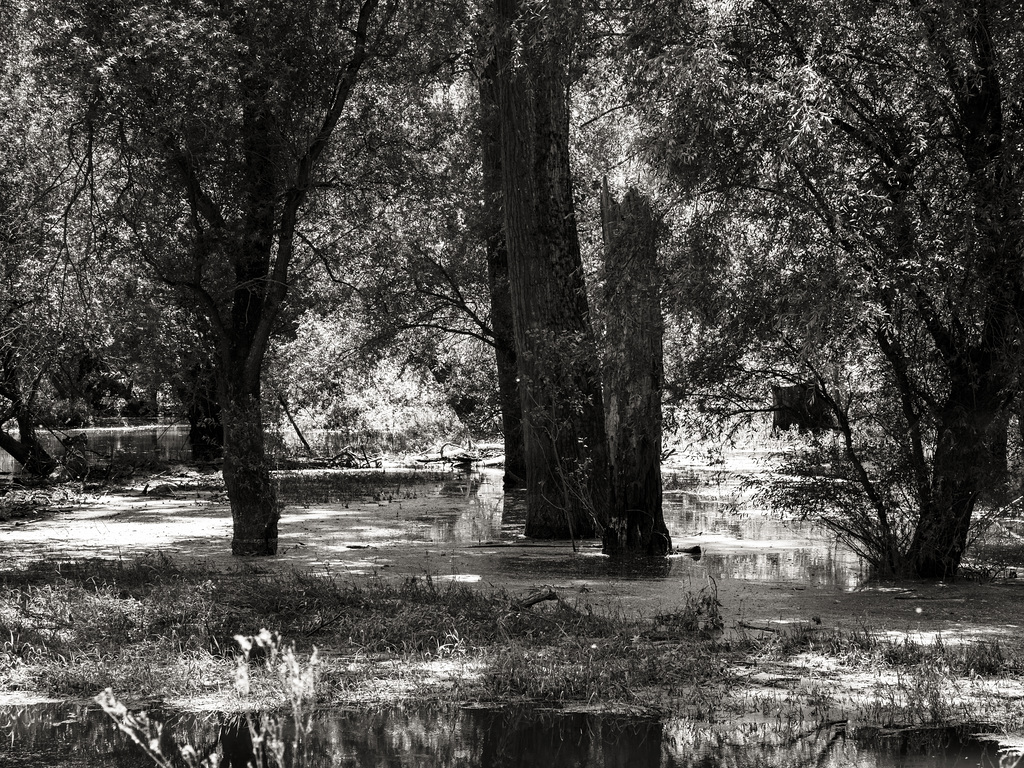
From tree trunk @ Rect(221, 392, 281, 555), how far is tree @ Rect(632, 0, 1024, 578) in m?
4.52

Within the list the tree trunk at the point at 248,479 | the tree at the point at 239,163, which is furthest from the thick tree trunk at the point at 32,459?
the tree trunk at the point at 248,479

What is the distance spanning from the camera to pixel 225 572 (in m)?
10.3

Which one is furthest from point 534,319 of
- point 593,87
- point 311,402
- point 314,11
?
point 311,402

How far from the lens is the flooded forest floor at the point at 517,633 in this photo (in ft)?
20.9

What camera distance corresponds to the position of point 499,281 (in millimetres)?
20797

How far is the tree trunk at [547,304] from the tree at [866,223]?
3.14m

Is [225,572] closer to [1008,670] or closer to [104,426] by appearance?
[1008,670]

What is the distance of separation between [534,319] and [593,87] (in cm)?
324

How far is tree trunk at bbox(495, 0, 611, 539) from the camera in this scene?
44.9 feet

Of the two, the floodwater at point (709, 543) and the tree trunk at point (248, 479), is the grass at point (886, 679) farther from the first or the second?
the tree trunk at point (248, 479)

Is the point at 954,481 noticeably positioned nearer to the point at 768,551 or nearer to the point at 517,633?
the point at 768,551

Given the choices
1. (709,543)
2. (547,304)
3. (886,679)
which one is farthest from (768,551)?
(886,679)

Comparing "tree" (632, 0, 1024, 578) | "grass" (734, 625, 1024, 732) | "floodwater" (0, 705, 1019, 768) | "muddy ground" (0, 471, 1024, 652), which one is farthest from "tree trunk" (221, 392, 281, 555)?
"grass" (734, 625, 1024, 732)

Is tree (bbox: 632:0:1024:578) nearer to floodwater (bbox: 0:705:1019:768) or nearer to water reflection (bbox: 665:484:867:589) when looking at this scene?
water reflection (bbox: 665:484:867:589)
